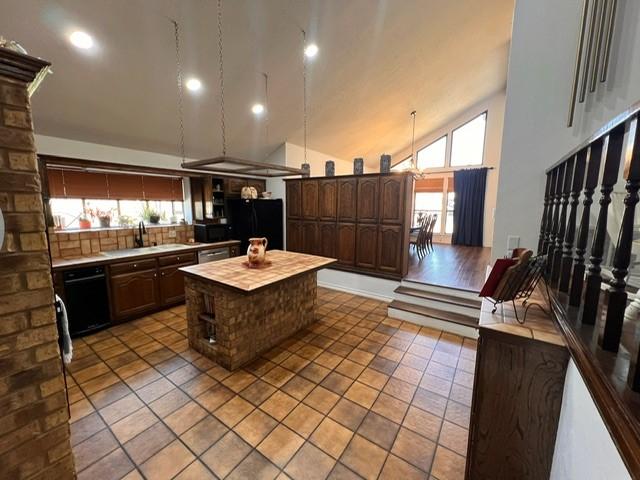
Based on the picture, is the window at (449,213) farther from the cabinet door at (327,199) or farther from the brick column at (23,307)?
the brick column at (23,307)

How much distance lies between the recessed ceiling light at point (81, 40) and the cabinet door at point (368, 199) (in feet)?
11.2

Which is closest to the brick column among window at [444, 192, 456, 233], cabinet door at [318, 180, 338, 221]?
cabinet door at [318, 180, 338, 221]

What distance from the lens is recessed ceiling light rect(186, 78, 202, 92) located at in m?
3.12

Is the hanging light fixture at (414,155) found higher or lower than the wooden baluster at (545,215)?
higher

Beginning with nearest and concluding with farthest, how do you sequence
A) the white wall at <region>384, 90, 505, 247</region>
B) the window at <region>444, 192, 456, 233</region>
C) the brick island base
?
1. the brick island base
2. the white wall at <region>384, 90, 505, 247</region>
3. the window at <region>444, 192, 456, 233</region>

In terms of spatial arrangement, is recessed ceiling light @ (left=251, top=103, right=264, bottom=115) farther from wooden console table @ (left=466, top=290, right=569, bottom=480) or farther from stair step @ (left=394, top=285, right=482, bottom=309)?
wooden console table @ (left=466, top=290, right=569, bottom=480)

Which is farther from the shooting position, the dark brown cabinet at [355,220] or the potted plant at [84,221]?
the dark brown cabinet at [355,220]

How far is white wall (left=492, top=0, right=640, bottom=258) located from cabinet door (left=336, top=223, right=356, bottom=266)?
2.28 meters

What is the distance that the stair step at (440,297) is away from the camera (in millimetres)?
3396

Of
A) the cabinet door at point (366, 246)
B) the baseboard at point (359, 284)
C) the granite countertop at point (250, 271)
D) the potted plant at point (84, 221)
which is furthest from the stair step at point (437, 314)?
the potted plant at point (84, 221)

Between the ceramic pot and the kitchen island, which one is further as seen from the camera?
the ceramic pot

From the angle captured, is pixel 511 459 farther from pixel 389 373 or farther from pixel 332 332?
pixel 332 332

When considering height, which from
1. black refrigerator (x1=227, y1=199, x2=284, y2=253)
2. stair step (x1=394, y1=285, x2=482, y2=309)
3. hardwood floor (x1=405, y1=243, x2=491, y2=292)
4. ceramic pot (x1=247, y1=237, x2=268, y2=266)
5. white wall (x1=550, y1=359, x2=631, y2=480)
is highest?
black refrigerator (x1=227, y1=199, x2=284, y2=253)

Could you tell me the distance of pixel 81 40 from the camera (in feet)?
7.61
